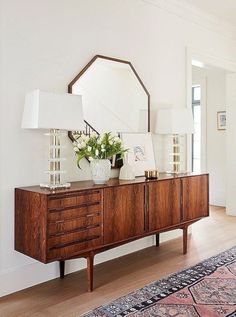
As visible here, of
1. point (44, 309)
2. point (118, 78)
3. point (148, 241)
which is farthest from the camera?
point (148, 241)

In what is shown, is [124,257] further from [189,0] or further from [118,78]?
[189,0]

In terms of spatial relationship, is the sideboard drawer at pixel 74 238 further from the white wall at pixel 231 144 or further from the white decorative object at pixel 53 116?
the white wall at pixel 231 144

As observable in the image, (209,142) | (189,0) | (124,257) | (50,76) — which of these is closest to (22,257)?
(124,257)

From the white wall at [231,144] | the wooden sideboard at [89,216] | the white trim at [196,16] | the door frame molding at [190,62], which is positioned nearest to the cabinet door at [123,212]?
the wooden sideboard at [89,216]

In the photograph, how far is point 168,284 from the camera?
9.12 feet

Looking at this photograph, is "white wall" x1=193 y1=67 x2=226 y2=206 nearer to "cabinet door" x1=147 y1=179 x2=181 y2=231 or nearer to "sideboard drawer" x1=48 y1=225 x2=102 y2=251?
"cabinet door" x1=147 y1=179 x2=181 y2=231

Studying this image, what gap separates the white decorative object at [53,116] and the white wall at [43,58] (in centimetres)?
17

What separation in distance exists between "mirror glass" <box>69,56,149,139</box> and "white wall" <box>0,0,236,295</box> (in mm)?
103

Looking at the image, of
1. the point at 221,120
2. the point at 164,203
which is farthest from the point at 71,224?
the point at 221,120

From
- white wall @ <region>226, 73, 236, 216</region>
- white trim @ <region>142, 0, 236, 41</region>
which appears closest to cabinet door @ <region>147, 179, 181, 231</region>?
white trim @ <region>142, 0, 236, 41</region>

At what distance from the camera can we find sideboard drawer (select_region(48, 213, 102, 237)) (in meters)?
2.45

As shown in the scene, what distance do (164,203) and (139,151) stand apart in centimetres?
67

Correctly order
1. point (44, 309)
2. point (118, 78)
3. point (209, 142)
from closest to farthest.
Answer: point (44, 309)
point (118, 78)
point (209, 142)

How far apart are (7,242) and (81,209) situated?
666 millimetres
